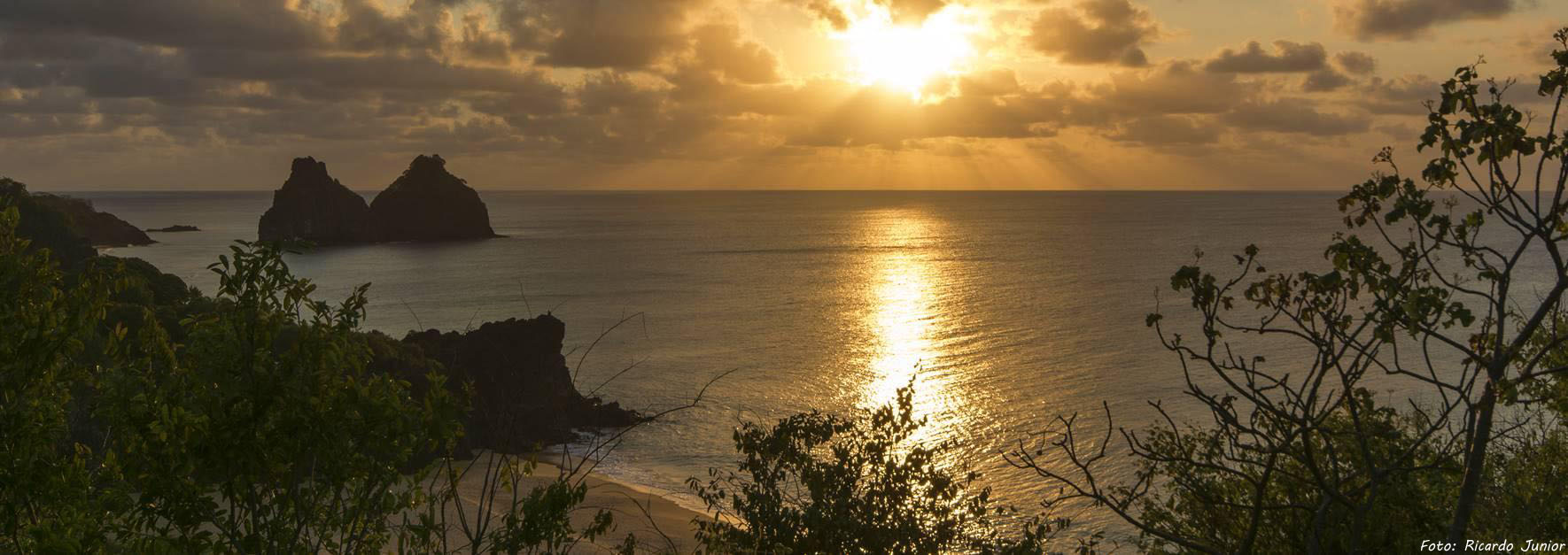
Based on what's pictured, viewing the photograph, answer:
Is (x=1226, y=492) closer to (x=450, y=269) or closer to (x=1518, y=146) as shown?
(x=1518, y=146)

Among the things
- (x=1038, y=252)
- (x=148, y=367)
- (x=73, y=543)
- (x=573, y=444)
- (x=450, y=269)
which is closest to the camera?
(x=73, y=543)

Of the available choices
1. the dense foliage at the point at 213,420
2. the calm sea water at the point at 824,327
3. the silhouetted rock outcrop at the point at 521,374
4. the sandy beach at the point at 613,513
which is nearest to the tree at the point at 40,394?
the dense foliage at the point at 213,420

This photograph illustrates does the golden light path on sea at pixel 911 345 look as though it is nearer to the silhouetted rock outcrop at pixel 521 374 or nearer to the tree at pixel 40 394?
the tree at pixel 40 394

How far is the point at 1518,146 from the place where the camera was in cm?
812

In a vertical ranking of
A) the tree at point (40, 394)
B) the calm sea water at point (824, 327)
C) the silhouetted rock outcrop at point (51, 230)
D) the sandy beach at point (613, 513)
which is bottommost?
the sandy beach at point (613, 513)

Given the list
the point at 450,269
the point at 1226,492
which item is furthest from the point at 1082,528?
the point at 450,269

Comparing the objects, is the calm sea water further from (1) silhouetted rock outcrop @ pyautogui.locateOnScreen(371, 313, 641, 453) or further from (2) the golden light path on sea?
(1) silhouetted rock outcrop @ pyautogui.locateOnScreen(371, 313, 641, 453)

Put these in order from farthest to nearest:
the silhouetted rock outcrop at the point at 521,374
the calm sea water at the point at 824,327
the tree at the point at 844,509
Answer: the calm sea water at the point at 824,327, the silhouetted rock outcrop at the point at 521,374, the tree at the point at 844,509

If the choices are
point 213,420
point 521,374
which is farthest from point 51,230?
point 213,420

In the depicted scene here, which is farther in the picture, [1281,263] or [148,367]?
[1281,263]

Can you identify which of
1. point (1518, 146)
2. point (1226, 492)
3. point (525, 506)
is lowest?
point (1226, 492)

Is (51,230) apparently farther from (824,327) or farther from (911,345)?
(911,345)

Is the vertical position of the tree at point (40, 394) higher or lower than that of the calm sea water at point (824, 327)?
higher

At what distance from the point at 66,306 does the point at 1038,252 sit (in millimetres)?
180990
